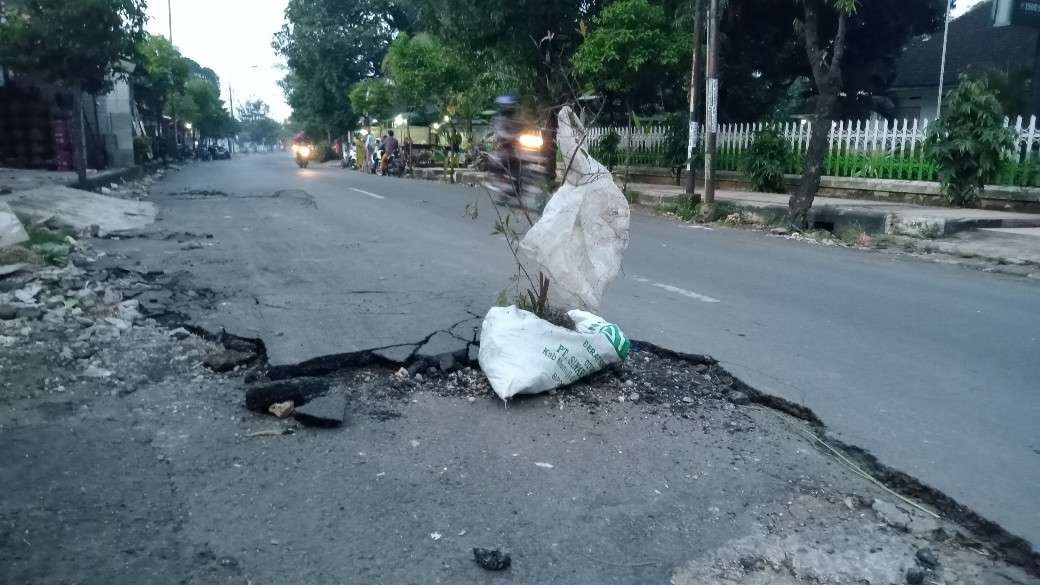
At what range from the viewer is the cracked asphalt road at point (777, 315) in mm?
3738

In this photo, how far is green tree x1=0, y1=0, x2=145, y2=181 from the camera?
15867 millimetres

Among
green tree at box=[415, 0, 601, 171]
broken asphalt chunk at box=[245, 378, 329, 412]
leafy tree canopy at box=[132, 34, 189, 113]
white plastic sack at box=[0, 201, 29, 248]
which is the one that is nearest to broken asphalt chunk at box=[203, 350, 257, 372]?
broken asphalt chunk at box=[245, 378, 329, 412]

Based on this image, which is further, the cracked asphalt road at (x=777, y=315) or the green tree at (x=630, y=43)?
the green tree at (x=630, y=43)

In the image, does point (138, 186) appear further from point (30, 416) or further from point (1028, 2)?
point (1028, 2)

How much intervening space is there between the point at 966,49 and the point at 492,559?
28.7 m

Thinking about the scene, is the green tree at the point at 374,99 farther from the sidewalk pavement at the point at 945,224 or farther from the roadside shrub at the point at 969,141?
the roadside shrub at the point at 969,141

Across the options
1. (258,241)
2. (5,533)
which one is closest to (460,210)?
(258,241)

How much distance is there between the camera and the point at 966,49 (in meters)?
25.5

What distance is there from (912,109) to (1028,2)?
575 inches

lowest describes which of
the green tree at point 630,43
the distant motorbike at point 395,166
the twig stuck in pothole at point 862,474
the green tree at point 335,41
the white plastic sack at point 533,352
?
the twig stuck in pothole at point 862,474

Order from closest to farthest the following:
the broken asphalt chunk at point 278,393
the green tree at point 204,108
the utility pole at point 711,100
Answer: the broken asphalt chunk at point 278,393 → the utility pole at point 711,100 → the green tree at point 204,108

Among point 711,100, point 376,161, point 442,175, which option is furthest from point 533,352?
point 376,161

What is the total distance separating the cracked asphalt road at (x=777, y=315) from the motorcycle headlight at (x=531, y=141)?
128 centimetres

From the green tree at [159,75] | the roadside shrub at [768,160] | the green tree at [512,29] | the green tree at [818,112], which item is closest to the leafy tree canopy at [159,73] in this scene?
the green tree at [159,75]
